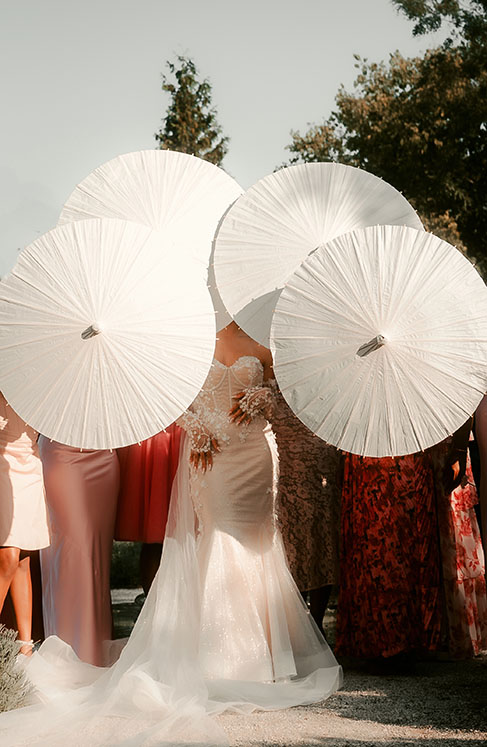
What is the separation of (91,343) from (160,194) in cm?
120

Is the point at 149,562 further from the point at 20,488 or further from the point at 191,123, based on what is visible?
the point at 191,123

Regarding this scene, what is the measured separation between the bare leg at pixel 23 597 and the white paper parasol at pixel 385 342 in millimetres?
2233

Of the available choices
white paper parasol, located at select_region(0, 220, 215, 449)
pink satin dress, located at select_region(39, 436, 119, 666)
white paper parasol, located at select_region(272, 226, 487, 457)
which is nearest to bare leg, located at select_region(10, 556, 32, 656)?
pink satin dress, located at select_region(39, 436, 119, 666)

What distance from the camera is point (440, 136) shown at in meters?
18.5

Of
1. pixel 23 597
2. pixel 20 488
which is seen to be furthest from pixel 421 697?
pixel 20 488

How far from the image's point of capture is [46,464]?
5016mm

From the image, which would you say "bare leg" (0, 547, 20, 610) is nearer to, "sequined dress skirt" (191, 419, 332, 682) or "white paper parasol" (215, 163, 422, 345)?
"sequined dress skirt" (191, 419, 332, 682)

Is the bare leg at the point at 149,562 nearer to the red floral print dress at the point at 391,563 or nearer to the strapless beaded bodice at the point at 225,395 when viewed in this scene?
the strapless beaded bodice at the point at 225,395

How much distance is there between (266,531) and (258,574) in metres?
0.27

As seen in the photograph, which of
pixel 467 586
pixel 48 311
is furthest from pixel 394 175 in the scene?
pixel 48 311

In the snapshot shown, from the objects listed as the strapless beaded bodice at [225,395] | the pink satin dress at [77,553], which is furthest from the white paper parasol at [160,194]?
the pink satin dress at [77,553]

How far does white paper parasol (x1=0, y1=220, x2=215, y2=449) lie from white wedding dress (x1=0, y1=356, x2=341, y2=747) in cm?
109

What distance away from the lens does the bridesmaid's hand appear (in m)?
4.82

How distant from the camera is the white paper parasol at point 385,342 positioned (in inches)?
144
